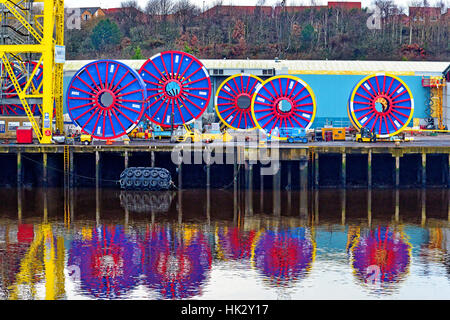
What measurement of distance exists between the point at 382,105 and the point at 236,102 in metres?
11.8

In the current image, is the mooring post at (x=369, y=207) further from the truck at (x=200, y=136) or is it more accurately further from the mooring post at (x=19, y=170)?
the mooring post at (x=19, y=170)

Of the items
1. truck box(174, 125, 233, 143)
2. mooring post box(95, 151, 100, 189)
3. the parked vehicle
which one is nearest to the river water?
mooring post box(95, 151, 100, 189)

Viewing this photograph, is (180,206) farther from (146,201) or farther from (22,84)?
(22,84)

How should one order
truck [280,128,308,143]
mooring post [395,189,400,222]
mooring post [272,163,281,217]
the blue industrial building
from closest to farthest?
mooring post [395,189,400,222] → mooring post [272,163,281,217] → truck [280,128,308,143] → the blue industrial building

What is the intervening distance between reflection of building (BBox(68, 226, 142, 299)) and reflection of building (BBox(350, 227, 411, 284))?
1016 cm

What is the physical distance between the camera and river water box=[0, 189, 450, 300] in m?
36.5

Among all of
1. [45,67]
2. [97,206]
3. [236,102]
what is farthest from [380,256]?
[236,102]

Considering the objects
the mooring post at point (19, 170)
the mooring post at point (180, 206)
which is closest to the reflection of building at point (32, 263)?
the mooring post at point (180, 206)

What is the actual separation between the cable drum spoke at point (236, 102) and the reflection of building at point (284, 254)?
2446 centimetres

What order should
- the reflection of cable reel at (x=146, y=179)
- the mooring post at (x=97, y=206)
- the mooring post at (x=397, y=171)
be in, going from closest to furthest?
the mooring post at (x=97, y=206) < the reflection of cable reel at (x=146, y=179) < the mooring post at (x=397, y=171)

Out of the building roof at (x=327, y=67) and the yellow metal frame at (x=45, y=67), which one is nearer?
the yellow metal frame at (x=45, y=67)

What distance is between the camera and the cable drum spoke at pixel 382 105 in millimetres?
67812

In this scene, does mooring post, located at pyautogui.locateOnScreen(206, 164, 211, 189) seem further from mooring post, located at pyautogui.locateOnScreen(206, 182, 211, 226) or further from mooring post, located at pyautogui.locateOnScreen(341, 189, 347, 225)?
mooring post, located at pyautogui.locateOnScreen(341, 189, 347, 225)
